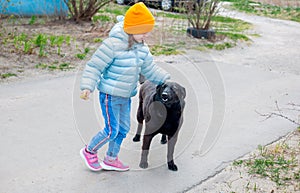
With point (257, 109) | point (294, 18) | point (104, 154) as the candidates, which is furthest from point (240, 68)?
point (294, 18)

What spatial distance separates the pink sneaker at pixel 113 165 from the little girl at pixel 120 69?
0.20 m

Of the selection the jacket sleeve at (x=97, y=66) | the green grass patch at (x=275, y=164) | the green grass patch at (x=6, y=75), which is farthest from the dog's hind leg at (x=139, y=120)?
the green grass patch at (x=6, y=75)

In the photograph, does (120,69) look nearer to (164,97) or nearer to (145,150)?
(164,97)

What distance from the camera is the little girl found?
4094 mm

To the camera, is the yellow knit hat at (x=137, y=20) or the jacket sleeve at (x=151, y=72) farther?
the jacket sleeve at (x=151, y=72)

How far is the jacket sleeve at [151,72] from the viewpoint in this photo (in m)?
4.36

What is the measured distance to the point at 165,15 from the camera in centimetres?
1595

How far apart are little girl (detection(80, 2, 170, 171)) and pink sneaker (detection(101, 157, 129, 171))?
0.20 metres

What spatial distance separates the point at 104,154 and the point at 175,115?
101 centimetres

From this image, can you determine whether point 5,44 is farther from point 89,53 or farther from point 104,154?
point 104,154

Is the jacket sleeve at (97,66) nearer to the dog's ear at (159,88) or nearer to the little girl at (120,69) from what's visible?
the little girl at (120,69)

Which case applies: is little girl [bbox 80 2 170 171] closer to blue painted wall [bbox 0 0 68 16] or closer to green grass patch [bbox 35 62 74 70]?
green grass patch [bbox 35 62 74 70]

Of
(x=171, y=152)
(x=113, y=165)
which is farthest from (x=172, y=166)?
(x=113, y=165)

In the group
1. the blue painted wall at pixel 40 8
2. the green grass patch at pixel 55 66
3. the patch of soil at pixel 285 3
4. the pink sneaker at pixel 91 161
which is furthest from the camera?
the patch of soil at pixel 285 3
